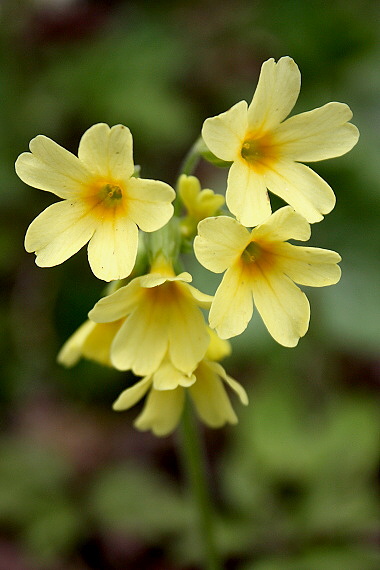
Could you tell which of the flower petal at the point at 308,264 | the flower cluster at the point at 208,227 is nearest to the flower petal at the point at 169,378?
the flower cluster at the point at 208,227

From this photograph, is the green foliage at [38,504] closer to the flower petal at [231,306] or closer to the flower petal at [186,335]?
the flower petal at [186,335]

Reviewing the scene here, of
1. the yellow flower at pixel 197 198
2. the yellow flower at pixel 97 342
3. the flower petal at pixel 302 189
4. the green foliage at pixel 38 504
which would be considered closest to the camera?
the flower petal at pixel 302 189

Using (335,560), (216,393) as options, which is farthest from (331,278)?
(335,560)

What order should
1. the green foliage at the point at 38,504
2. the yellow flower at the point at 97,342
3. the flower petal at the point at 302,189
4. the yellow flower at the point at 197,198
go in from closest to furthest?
the flower petal at the point at 302,189 → the yellow flower at the point at 197,198 → the yellow flower at the point at 97,342 → the green foliage at the point at 38,504

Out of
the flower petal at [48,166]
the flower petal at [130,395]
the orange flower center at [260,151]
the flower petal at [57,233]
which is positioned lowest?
the flower petal at [130,395]

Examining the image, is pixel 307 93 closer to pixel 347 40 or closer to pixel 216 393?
pixel 347 40

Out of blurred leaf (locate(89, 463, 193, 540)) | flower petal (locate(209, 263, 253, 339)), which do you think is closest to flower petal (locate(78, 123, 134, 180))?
flower petal (locate(209, 263, 253, 339))

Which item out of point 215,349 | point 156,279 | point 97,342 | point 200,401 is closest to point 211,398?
point 200,401

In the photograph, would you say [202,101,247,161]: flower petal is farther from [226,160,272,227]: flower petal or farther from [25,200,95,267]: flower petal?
[25,200,95,267]: flower petal
